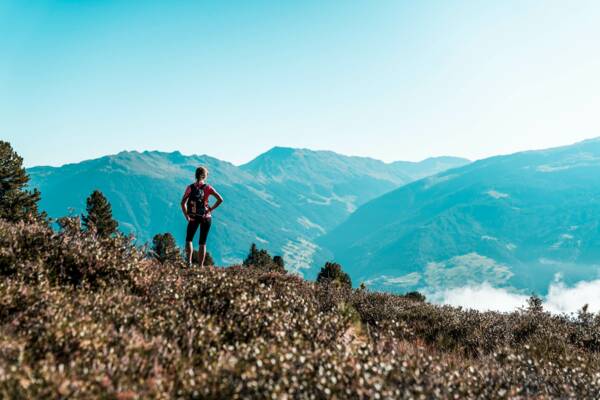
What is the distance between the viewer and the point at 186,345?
494 cm

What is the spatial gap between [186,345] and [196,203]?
340 inches

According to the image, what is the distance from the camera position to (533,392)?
5559 millimetres

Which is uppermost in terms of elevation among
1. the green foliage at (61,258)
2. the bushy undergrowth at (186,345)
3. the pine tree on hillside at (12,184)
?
the pine tree on hillside at (12,184)

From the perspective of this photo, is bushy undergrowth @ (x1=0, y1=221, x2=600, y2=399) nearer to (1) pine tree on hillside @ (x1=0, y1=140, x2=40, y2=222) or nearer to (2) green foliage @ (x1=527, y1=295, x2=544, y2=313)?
(2) green foliage @ (x1=527, y1=295, x2=544, y2=313)

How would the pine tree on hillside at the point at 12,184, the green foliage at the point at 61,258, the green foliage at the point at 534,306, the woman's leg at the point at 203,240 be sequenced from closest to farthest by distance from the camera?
1. the green foliage at the point at 61,258
2. the woman's leg at the point at 203,240
3. the green foliage at the point at 534,306
4. the pine tree on hillside at the point at 12,184

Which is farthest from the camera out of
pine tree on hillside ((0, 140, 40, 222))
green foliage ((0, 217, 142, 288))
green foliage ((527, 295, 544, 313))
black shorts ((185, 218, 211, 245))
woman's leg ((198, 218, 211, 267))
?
pine tree on hillside ((0, 140, 40, 222))

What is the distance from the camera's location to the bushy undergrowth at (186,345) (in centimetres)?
397

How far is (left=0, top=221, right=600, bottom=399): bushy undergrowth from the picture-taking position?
3.97 m

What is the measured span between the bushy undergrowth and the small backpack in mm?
4495

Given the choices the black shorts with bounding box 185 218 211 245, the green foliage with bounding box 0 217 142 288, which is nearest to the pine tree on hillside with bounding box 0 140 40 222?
the black shorts with bounding box 185 218 211 245

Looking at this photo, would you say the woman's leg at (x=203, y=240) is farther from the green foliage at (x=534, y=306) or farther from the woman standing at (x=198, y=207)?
the green foliage at (x=534, y=306)

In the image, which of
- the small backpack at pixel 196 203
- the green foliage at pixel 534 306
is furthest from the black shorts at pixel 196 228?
the green foliage at pixel 534 306

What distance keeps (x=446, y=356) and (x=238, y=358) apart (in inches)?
159

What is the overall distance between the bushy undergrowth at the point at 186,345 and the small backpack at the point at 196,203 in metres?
4.50
